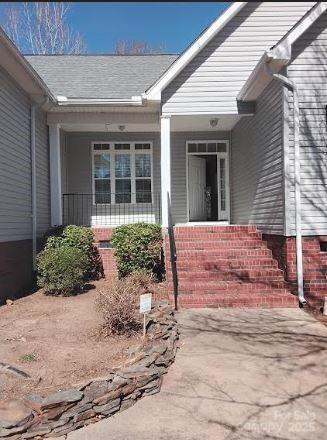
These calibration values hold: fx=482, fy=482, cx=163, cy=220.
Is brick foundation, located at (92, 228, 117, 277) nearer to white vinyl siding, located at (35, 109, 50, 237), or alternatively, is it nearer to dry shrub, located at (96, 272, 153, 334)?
white vinyl siding, located at (35, 109, 50, 237)

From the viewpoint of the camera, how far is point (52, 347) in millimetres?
6301

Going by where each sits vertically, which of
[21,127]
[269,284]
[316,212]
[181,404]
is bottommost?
[181,404]

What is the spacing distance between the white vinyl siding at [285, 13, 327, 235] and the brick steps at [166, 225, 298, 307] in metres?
1.14

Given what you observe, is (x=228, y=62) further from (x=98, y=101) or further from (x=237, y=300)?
(x=237, y=300)

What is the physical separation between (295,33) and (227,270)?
15.3 ft

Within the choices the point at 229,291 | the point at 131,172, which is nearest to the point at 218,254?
the point at 229,291

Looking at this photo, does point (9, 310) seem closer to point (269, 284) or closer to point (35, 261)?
point (35, 261)

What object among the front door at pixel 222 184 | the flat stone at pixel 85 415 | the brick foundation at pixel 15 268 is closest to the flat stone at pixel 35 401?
the flat stone at pixel 85 415

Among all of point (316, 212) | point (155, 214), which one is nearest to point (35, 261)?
point (155, 214)

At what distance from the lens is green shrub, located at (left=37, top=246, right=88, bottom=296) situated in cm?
977

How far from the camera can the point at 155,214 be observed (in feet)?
47.7

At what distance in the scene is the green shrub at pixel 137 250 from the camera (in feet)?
35.4

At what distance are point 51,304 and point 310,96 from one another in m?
6.28

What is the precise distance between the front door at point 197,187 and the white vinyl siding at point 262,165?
137 cm
